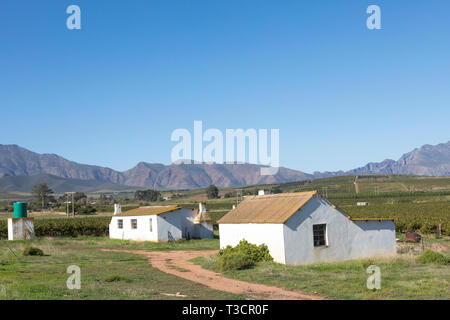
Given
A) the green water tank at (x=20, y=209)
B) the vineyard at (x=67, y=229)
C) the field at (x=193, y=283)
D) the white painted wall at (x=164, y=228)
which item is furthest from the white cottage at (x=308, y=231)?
the vineyard at (x=67, y=229)

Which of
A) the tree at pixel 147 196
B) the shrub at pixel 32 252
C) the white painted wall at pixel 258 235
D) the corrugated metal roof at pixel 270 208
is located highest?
the corrugated metal roof at pixel 270 208

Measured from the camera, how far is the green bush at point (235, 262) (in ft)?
76.6

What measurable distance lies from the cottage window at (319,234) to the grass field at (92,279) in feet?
27.4

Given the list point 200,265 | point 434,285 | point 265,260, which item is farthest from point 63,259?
point 434,285

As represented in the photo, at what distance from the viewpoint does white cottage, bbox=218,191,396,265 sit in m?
24.9

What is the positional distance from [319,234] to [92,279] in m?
12.1

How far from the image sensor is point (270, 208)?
27734 millimetres

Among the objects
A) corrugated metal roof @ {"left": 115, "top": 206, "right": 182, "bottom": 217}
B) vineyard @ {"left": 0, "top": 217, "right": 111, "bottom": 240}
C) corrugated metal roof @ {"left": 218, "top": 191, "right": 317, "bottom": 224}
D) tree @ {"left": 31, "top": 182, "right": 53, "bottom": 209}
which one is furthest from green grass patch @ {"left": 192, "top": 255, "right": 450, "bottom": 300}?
tree @ {"left": 31, "top": 182, "right": 53, "bottom": 209}

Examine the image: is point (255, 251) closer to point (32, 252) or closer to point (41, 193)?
point (32, 252)

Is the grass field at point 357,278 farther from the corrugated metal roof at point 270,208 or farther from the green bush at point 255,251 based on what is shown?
the corrugated metal roof at point 270,208

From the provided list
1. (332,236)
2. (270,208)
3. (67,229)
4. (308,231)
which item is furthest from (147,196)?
(308,231)

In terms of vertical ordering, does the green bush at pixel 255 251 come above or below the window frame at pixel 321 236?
below
